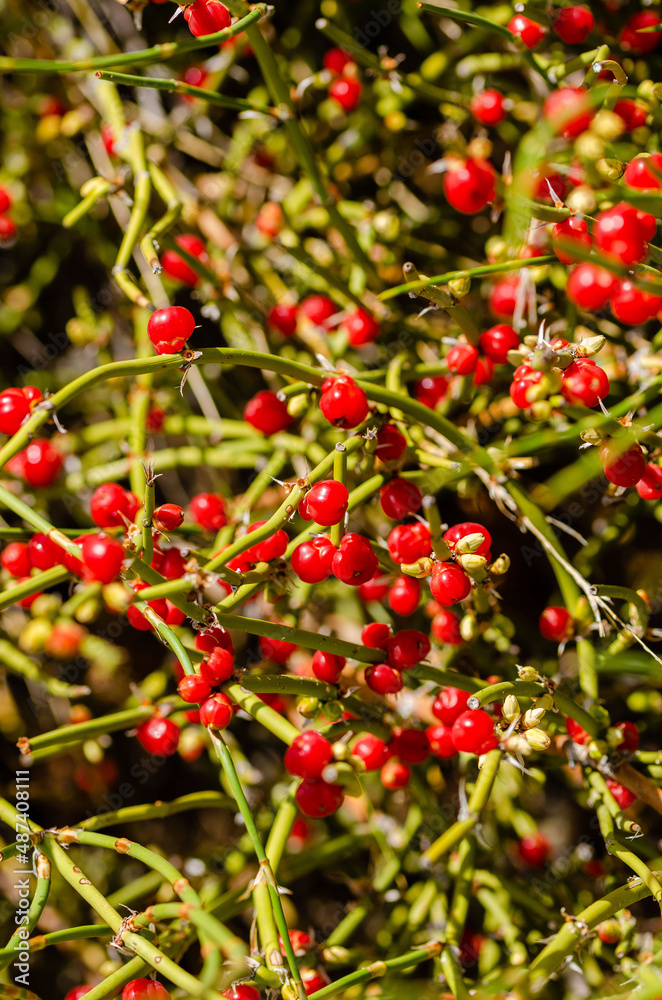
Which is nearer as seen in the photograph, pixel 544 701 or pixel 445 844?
pixel 544 701

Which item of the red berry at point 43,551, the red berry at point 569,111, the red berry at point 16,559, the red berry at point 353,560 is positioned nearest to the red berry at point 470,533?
the red berry at point 353,560

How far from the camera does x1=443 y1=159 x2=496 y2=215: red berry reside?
4.85ft

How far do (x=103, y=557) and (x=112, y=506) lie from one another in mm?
244

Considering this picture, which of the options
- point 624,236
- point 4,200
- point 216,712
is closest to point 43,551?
point 216,712

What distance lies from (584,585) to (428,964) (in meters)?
1.15

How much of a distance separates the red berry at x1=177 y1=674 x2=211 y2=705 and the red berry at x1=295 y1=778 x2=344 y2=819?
0.26m

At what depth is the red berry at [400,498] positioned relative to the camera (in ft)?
4.10

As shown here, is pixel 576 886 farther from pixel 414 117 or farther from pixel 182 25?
pixel 182 25

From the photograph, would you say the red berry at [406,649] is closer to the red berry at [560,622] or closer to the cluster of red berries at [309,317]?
the red berry at [560,622]

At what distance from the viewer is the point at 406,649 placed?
1.22m

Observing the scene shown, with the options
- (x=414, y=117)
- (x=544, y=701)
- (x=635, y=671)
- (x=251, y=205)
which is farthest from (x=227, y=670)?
(x=414, y=117)

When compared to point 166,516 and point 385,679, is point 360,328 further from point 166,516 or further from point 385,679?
point 385,679

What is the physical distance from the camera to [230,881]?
1656 mm

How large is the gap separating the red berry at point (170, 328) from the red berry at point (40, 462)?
0.74 metres
